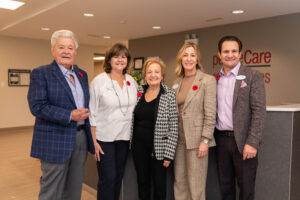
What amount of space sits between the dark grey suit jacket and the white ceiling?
275 centimetres

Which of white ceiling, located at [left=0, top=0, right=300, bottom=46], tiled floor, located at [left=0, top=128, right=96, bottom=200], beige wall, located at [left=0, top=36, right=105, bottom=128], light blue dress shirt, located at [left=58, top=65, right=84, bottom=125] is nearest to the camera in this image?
light blue dress shirt, located at [left=58, top=65, right=84, bottom=125]

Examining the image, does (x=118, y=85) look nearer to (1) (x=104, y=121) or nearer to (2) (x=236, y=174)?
(1) (x=104, y=121)

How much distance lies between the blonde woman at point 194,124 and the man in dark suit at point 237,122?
0.10m

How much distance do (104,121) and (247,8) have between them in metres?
3.76

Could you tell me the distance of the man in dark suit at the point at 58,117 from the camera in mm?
1746

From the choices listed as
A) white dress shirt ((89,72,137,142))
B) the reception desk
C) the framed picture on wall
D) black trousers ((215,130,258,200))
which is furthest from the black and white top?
the framed picture on wall

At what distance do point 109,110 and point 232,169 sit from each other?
3.57ft

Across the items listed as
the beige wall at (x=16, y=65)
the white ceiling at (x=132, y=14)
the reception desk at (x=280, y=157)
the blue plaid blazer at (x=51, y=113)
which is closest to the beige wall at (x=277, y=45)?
the white ceiling at (x=132, y=14)

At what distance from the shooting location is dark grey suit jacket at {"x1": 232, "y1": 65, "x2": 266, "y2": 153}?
6.29ft

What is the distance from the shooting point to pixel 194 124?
2.05m

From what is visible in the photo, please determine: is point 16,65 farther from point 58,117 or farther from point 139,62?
point 58,117

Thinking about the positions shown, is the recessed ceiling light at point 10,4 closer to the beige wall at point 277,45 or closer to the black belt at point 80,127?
the black belt at point 80,127

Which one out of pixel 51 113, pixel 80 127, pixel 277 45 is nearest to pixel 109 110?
pixel 80 127

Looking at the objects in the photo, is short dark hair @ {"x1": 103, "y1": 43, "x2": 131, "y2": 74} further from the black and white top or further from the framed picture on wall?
the framed picture on wall
